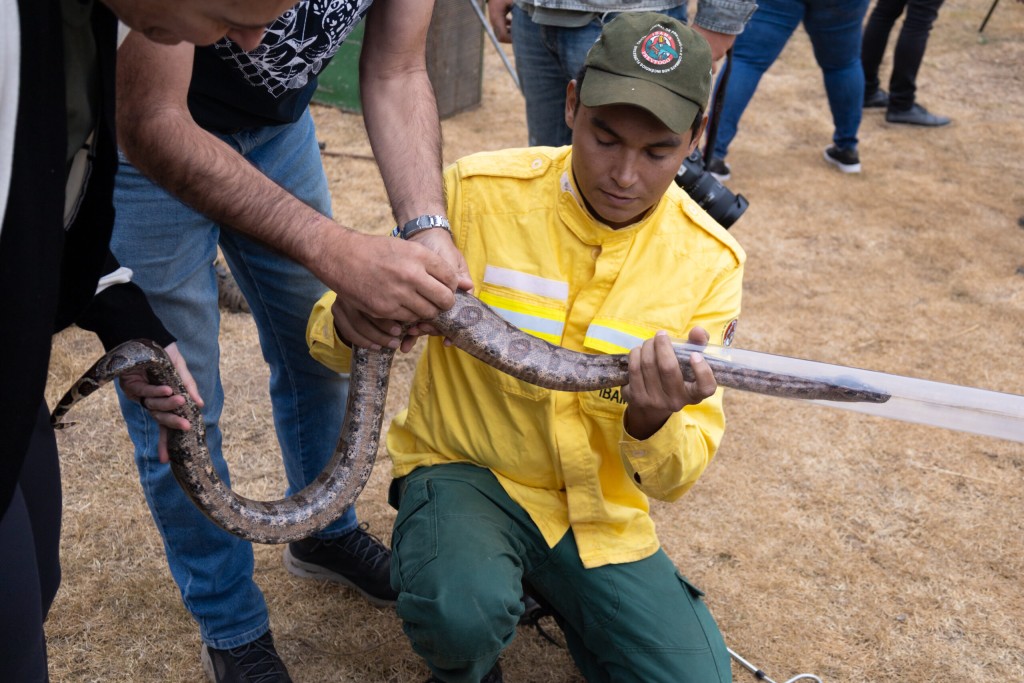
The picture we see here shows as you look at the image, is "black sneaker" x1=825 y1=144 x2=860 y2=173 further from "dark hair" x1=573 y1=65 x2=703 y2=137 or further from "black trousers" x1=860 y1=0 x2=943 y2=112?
"dark hair" x1=573 y1=65 x2=703 y2=137

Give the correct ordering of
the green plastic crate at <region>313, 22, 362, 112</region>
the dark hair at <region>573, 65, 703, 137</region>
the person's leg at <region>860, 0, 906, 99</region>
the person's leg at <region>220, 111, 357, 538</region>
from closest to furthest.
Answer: the dark hair at <region>573, 65, 703, 137</region> < the person's leg at <region>220, 111, 357, 538</region> < the green plastic crate at <region>313, 22, 362, 112</region> < the person's leg at <region>860, 0, 906, 99</region>

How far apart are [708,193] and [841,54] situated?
4.90 metres

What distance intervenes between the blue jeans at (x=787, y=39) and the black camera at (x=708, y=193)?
3579mm

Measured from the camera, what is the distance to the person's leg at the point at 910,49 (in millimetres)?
9234

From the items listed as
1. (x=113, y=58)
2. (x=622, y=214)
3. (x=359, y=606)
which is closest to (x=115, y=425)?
(x=359, y=606)

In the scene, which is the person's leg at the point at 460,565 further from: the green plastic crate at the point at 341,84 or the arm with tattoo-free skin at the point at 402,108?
the green plastic crate at the point at 341,84

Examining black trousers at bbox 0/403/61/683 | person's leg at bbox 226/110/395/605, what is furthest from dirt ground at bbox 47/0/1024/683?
black trousers at bbox 0/403/61/683

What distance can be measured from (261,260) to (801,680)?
2.51 m

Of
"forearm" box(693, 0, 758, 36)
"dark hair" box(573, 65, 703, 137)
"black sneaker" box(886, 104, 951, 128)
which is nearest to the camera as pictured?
"dark hair" box(573, 65, 703, 137)

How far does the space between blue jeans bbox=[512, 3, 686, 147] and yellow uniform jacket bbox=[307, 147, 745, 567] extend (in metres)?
1.51

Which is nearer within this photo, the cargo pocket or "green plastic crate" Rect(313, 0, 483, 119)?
the cargo pocket

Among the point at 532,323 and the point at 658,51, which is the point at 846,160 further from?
the point at 532,323

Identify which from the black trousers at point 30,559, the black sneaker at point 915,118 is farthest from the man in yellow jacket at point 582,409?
the black sneaker at point 915,118

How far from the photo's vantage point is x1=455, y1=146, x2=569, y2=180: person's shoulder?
3.05 m
